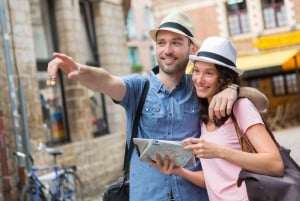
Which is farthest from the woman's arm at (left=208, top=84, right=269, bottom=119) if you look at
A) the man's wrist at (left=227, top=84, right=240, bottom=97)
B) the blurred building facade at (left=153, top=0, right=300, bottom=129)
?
the blurred building facade at (left=153, top=0, right=300, bottom=129)

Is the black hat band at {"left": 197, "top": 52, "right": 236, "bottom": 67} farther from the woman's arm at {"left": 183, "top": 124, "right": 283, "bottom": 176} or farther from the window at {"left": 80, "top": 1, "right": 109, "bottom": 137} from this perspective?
the window at {"left": 80, "top": 1, "right": 109, "bottom": 137}

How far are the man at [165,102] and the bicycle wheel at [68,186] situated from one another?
207 inches

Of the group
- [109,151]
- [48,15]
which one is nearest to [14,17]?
[48,15]

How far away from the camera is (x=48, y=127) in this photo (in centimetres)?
904

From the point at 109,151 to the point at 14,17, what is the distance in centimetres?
364

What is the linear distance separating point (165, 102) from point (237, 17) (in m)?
22.1

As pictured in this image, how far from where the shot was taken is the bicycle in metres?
7.13

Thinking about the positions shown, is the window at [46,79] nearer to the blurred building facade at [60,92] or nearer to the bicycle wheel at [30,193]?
the blurred building facade at [60,92]

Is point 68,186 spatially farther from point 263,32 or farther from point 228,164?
point 263,32

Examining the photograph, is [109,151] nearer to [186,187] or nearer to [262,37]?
[186,187]

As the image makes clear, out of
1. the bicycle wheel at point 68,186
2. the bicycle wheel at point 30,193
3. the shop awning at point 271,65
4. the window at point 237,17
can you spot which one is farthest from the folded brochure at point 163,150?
the window at point 237,17

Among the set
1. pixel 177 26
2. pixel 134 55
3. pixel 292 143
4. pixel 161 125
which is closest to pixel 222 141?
pixel 161 125

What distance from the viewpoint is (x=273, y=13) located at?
23.1m

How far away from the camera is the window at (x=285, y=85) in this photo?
70.2ft
